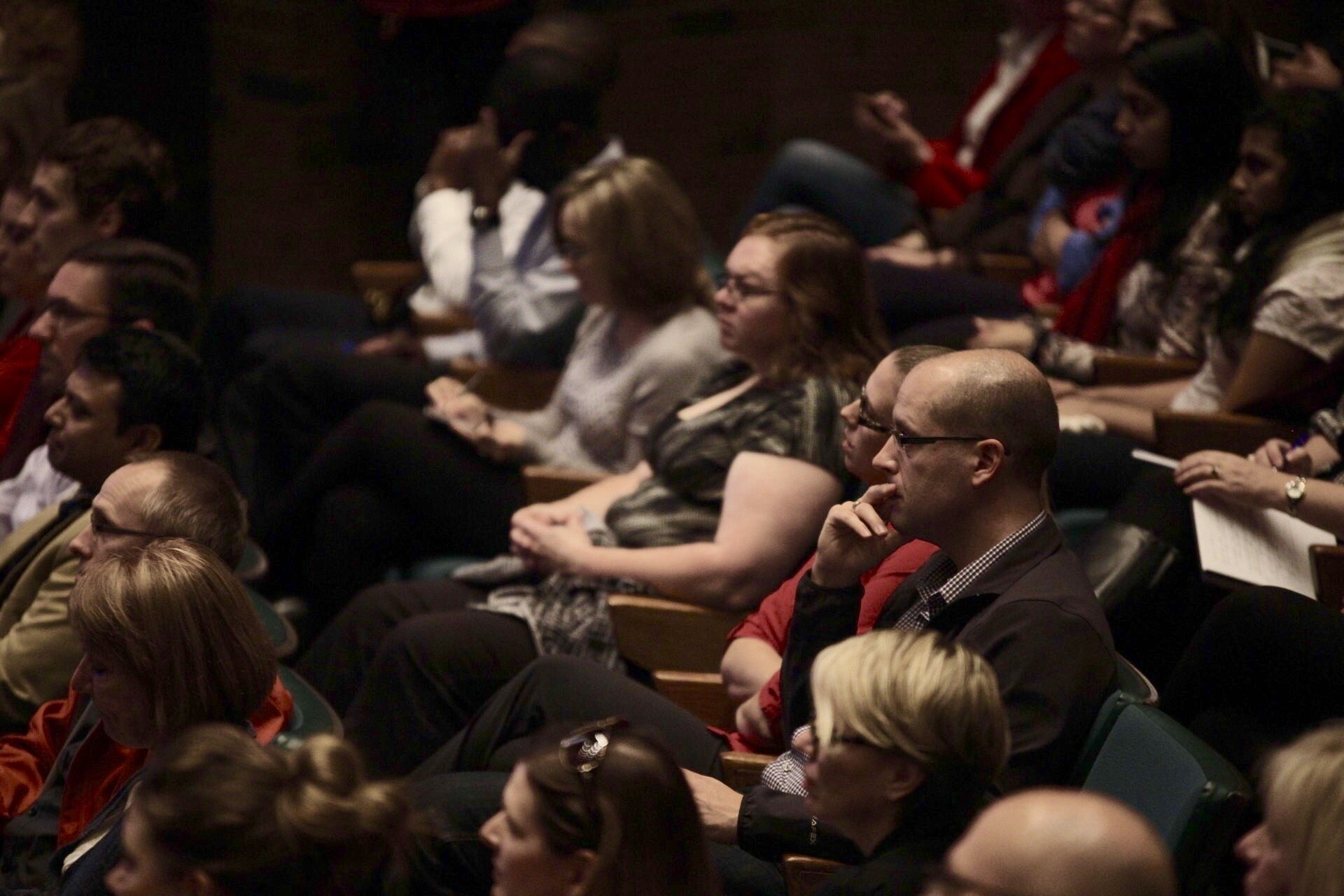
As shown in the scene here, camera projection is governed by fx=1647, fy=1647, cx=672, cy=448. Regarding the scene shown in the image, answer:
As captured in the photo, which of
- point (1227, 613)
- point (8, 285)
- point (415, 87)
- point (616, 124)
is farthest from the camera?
point (616, 124)

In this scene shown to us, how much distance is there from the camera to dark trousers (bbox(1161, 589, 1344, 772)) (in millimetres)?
2035

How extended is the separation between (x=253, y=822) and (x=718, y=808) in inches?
24.9

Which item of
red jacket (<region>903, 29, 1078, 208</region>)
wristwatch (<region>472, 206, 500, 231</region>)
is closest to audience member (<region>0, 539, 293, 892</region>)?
wristwatch (<region>472, 206, 500, 231</region>)

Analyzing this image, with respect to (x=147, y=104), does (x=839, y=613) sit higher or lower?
higher

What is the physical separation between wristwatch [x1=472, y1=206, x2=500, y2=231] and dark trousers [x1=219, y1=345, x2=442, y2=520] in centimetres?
35

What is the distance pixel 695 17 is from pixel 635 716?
317 cm

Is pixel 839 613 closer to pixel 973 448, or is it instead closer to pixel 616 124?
pixel 973 448

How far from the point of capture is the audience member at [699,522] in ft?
8.13

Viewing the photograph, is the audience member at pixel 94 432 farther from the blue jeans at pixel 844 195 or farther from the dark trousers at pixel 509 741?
the blue jeans at pixel 844 195

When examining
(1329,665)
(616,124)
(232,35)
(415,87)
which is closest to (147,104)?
(232,35)

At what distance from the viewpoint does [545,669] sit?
2.22m

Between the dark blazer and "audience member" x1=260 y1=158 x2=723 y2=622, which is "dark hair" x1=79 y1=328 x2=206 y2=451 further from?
the dark blazer

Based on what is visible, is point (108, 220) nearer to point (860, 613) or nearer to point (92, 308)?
point (92, 308)

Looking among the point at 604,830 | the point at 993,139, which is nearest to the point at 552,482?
the point at 604,830
